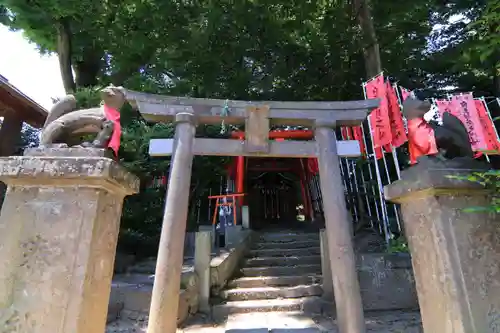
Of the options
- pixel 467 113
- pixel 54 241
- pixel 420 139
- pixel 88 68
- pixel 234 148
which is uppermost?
pixel 88 68

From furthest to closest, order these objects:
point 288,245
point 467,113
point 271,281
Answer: point 288,245, point 271,281, point 467,113

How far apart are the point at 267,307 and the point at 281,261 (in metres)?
2.26

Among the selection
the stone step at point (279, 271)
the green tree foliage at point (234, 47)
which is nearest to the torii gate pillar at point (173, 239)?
the stone step at point (279, 271)

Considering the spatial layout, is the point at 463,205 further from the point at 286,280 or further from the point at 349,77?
the point at 349,77

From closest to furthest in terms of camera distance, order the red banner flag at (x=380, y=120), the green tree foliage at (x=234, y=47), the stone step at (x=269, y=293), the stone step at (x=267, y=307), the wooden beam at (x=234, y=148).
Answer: the wooden beam at (x=234, y=148)
the stone step at (x=267, y=307)
the stone step at (x=269, y=293)
the red banner flag at (x=380, y=120)
the green tree foliage at (x=234, y=47)

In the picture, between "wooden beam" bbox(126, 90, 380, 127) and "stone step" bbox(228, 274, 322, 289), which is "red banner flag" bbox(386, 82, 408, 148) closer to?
"wooden beam" bbox(126, 90, 380, 127)

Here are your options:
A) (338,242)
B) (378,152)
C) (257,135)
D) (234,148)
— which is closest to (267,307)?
(338,242)

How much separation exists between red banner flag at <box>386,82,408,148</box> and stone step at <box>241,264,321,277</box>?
3.94 m

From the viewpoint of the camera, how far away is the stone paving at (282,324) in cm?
530

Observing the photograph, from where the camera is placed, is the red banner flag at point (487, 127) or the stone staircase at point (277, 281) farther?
the red banner flag at point (487, 127)

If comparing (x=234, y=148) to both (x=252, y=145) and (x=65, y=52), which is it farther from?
(x=65, y=52)

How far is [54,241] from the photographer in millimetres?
2275

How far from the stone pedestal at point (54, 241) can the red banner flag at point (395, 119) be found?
635cm

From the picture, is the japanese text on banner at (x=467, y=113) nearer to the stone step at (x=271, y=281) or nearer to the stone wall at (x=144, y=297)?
the stone step at (x=271, y=281)
